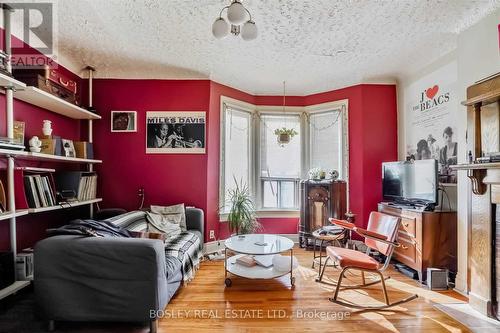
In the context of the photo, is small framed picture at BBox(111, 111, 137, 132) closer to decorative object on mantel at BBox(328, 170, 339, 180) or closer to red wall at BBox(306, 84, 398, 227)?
decorative object on mantel at BBox(328, 170, 339, 180)

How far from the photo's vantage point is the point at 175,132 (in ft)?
11.9

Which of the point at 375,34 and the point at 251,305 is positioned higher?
the point at 375,34

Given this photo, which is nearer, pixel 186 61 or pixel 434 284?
pixel 434 284

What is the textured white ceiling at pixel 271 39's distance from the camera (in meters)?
2.21

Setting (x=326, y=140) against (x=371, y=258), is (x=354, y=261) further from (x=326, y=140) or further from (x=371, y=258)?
(x=326, y=140)

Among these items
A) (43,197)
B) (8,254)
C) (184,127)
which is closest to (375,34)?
(184,127)

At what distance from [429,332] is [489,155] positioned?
1528mm

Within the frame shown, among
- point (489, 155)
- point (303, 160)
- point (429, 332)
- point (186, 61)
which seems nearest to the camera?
point (429, 332)

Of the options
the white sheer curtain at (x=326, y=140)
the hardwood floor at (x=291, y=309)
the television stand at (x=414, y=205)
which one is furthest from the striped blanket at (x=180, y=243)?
the television stand at (x=414, y=205)

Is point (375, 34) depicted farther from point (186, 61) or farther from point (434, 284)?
point (434, 284)

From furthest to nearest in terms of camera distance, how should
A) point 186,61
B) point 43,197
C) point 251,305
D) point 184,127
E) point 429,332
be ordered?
point 184,127
point 186,61
point 43,197
point 251,305
point 429,332

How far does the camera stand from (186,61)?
129 inches

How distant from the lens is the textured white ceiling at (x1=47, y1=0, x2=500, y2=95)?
2205mm

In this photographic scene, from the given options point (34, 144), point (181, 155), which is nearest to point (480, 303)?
point (181, 155)
